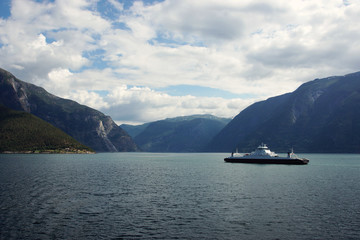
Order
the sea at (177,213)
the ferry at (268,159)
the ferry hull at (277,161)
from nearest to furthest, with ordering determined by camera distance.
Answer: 1. the sea at (177,213)
2. the ferry hull at (277,161)
3. the ferry at (268,159)

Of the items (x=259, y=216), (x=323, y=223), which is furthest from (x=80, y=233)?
(x=323, y=223)

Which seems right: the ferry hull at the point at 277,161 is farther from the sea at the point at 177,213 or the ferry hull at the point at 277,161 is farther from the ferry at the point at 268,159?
the sea at the point at 177,213

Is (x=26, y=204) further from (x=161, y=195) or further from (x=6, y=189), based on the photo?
(x=161, y=195)

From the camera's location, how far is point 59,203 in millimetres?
52750

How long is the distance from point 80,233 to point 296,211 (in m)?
32.6

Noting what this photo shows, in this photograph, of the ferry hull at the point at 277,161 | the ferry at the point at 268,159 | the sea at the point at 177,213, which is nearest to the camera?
the sea at the point at 177,213

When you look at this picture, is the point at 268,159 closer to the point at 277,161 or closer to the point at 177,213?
the point at 277,161

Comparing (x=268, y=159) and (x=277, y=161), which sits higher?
(x=268, y=159)

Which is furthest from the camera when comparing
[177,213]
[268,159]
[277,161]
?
[268,159]

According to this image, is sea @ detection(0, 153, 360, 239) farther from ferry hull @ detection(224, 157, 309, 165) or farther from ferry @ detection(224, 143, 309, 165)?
ferry @ detection(224, 143, 309, 165)

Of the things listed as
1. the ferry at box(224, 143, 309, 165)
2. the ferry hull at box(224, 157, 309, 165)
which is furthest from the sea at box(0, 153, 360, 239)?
the ferry at box(224, 143, 309, 165)

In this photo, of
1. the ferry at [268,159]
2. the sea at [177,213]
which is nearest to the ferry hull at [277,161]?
the ferry at [268,159]

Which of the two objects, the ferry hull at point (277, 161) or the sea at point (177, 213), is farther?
the ferry hull at point (277, 161)

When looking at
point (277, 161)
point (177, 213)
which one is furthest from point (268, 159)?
point (177, 213)
